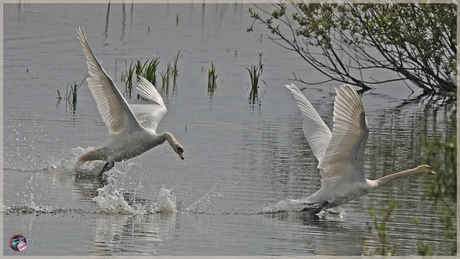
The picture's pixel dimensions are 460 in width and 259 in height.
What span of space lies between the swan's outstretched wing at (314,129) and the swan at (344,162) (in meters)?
0.12

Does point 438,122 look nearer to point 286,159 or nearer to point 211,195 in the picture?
point 286,159

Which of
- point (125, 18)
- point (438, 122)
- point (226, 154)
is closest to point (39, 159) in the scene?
point (226, 154)

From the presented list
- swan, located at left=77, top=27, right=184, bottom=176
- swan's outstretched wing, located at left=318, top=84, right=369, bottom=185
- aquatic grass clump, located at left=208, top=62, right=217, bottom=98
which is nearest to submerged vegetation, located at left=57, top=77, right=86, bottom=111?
aquatic grass clump, located at left=208, top=62, right=217, bottom=98

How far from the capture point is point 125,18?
4409cm

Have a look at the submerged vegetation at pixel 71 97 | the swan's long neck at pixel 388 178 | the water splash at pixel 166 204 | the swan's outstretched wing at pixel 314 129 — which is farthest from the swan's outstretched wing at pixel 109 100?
the submerged vegetation at pixel 71 97

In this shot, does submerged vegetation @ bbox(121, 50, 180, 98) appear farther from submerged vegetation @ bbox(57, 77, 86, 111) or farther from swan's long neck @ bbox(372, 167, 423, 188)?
swan's long neck @ bbox(372, 167, 423, 188)

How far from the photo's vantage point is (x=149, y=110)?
46.5 feet

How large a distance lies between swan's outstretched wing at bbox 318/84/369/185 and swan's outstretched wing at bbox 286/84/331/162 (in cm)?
57

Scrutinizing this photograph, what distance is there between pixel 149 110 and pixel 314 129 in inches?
115

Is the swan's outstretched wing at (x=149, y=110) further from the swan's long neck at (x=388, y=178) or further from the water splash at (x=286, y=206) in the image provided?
the swan's long neck at (x=388, y=178)

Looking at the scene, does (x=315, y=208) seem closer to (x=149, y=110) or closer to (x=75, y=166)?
(x=149, y=110)

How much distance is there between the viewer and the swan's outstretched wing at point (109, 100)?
12.6m

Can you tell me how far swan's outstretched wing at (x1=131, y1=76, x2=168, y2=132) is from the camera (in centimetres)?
1386

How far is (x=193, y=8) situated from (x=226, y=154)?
39380 millimetres
